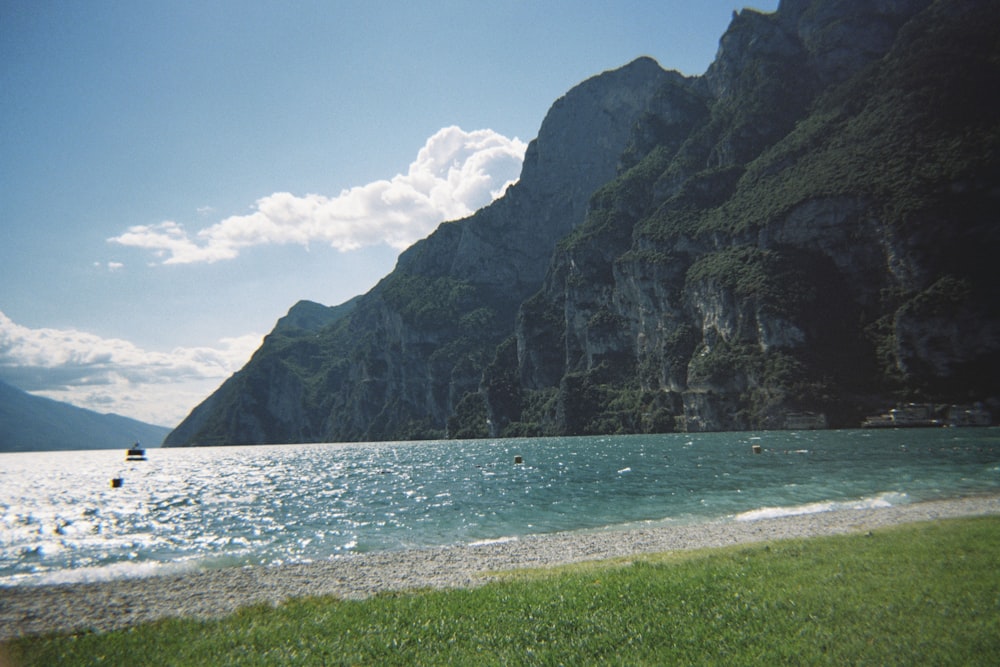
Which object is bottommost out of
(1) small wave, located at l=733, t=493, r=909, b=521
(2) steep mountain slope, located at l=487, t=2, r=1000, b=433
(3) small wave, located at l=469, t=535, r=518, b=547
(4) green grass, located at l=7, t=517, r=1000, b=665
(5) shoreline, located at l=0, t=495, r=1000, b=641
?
(1) small wave, located at l=733, t=493, r=909, b=521

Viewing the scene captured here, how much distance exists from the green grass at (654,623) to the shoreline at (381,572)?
15.5 ft

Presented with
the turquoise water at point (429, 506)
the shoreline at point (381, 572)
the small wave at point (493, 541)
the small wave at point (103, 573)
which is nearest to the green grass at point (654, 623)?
the shoreline at point (381, 572)

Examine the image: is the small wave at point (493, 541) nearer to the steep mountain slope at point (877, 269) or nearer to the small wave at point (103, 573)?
the small wave at point (103, 573)

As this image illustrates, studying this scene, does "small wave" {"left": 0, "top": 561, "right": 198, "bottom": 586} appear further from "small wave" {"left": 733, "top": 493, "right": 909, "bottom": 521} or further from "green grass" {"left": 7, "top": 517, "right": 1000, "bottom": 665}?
"small wave" {"left": 733, "top": 493, "right": 909, "bottom": 521}

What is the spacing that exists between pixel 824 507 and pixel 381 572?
31842 millimetres

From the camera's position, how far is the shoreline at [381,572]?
20375 mm

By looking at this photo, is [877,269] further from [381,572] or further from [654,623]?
[654,623]

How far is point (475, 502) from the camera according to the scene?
162 ft

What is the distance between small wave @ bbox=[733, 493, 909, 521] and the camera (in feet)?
117

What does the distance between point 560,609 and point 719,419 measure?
579 feet

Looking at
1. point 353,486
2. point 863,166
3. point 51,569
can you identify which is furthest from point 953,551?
point 863,166

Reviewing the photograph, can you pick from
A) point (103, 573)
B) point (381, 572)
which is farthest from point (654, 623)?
point (103, 573)

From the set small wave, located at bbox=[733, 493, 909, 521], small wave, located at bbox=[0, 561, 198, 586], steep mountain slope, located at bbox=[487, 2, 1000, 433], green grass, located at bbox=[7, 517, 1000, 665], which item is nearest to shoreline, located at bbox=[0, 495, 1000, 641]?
small wave, located at bbox=[0, 561, 198, 586]

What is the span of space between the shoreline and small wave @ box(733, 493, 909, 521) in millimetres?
1475
